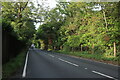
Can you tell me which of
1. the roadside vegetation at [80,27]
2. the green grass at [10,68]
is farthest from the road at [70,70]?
the roadside vegetation at [80,27]

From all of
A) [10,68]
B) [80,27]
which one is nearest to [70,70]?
[10,68]

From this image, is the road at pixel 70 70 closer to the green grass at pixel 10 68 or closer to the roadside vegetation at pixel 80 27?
the green grass at pixel 10 68

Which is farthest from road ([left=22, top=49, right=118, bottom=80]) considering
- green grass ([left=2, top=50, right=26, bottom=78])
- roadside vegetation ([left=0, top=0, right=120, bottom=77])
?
roadside vegetation ([left=0, top=0, right=120, bottom=77])

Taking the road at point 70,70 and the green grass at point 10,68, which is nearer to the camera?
the green grass at point 10,68

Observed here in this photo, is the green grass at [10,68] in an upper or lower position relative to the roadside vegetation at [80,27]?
lower

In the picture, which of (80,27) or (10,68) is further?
(80,27)

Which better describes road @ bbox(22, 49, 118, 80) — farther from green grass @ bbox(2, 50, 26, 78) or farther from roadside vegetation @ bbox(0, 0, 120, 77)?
roadside vegetation @ bbox(0, 0, 120, 77)

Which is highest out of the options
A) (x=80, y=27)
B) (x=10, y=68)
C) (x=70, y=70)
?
(x=80, y=27)

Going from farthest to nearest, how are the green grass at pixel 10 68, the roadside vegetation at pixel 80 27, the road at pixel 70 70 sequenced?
the roadside vegetation at pixel 80 27
the road at pixel 70 70
the green grass at pixel 10 68

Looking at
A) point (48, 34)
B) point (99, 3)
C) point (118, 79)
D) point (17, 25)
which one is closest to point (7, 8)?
point (17, 25)

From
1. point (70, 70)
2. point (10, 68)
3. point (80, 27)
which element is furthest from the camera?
point (80, 27)

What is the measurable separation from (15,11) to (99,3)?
623 inches

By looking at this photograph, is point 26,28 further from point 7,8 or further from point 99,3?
point 99,3

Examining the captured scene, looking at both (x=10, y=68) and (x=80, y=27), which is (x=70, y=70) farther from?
(x=80, y=27)
